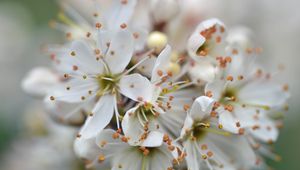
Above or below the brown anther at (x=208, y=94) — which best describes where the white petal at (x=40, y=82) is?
above

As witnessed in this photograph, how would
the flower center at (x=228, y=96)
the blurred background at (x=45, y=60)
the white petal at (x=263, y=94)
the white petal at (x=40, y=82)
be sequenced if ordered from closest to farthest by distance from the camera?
1. the flower center at (x=228, y=96)
2. the white petal at (x=263, y=94)
3. the white petal at (x=40, y=82)
4. the blurred background at (x=45, y=60)

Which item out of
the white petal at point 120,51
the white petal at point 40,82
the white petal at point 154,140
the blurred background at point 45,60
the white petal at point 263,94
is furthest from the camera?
the blurred background at point 45,60

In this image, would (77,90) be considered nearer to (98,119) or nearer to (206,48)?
(98,119)

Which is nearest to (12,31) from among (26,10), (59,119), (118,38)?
(26,10)

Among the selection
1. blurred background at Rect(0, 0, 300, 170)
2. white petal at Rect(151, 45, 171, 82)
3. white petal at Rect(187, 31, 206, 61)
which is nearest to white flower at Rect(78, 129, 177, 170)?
white petal at Rect(151, 45, 171, 82)

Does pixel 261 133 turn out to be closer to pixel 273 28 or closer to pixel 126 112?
pixel 126 112

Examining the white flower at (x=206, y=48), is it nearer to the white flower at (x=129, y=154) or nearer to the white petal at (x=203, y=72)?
the white petal at (x=203, y=72)

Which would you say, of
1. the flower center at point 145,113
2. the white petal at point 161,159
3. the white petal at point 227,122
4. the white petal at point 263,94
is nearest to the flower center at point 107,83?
the flower center at point 145,113

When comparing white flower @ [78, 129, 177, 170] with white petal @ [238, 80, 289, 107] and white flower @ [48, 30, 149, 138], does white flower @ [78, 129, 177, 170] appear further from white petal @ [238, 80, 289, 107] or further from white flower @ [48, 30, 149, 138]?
white petal @ [238, 80, 289, 107]
